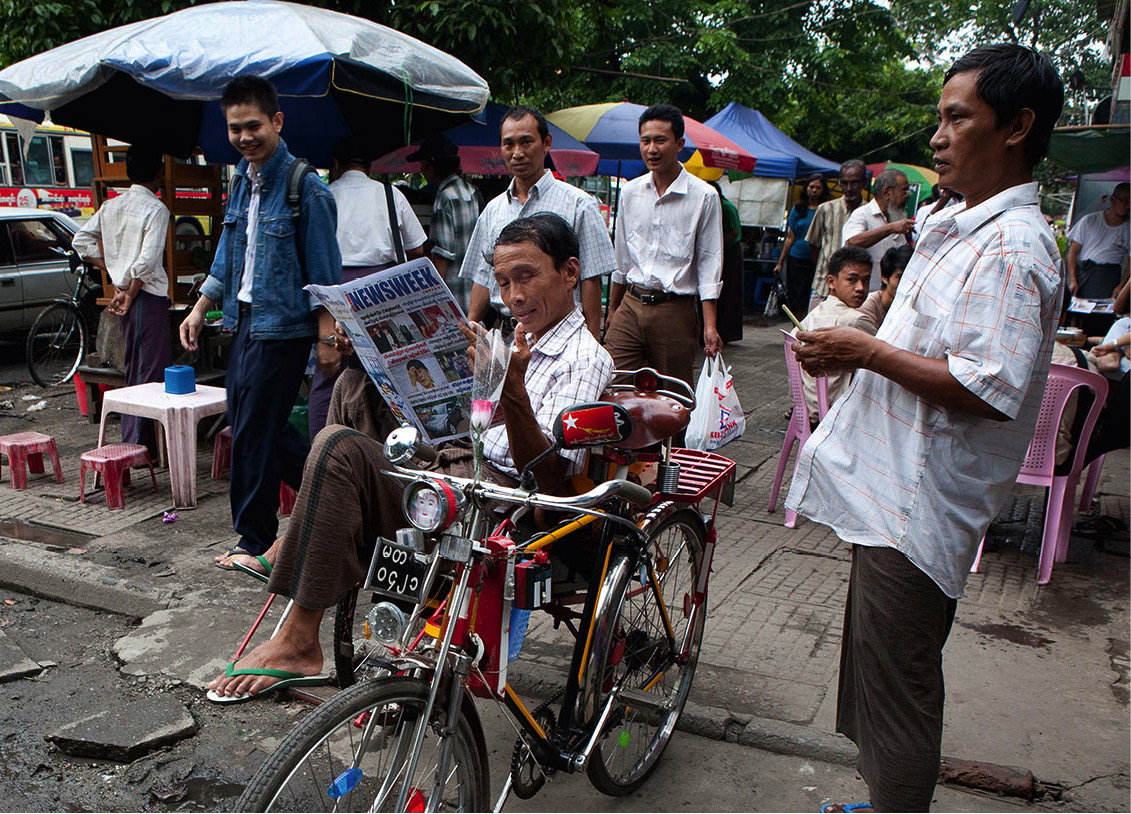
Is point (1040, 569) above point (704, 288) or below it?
below

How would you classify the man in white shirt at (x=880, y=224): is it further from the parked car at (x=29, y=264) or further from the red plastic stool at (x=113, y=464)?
the parked car at (x=29, y=264)

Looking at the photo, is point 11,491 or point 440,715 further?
point 11,491

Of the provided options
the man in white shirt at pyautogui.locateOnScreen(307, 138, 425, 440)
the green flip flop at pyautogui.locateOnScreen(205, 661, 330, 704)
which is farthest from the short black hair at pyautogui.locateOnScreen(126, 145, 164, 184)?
the green flip flop at pyautogui.locateOnScreen(205, 661, 330, 704)

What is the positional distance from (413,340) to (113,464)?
339 centimetres

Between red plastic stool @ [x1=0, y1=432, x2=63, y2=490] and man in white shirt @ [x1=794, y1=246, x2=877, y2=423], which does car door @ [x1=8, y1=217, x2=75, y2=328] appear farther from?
man in white shirt @ [x1=794, y1=246, x2=877, y2=423]

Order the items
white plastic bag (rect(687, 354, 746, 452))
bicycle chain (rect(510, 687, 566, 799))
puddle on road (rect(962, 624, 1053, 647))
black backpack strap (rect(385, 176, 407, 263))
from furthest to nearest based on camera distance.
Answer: black backpack strap (rect(385, 176, 407, 263)) < white plastic bag (rect(687, 354, 746, 452)) < puddle on road (rect(962, 624, 1053, 647)) < bicycle chain (rect(510, 687, 566, 799))

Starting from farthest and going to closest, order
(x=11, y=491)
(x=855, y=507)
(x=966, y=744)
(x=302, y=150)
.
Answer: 1. (x=302, y=150)
2. (x=11, y=491)
3. (x=966, y=744)
4. (x=855, y=507)

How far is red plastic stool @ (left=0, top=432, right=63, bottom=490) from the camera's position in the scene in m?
5.56

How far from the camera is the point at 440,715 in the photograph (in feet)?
6.48

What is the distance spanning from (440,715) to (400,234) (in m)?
4.01

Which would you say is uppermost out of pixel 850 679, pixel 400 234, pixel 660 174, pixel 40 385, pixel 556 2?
pixel 556 2

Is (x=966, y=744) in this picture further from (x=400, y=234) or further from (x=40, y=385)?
(x=40, y=385)

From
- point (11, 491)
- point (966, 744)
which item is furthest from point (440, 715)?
point (11, 491)

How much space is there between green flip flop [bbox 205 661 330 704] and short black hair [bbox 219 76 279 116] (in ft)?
7.23
